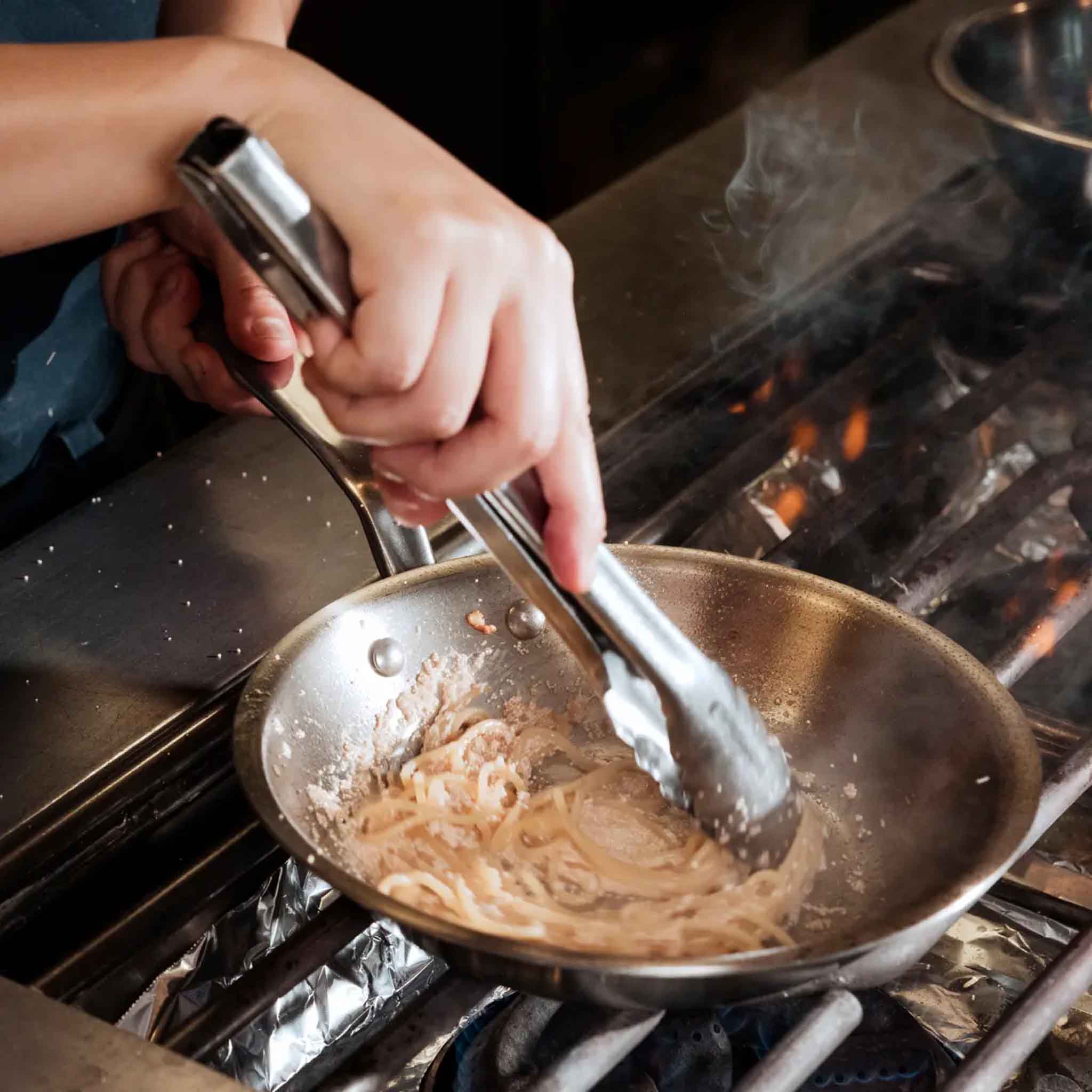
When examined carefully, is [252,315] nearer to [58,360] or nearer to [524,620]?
[524,620]

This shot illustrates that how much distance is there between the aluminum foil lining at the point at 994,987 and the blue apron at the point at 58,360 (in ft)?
A: 3.21

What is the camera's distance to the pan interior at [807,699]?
0.88 metres

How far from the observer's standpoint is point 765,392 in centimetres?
143

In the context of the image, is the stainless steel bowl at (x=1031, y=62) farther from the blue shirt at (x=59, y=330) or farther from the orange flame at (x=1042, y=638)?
the blue shirt at (x=59, y=330)

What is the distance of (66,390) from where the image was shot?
149 centimetres

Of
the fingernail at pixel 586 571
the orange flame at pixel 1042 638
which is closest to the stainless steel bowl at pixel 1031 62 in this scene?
the orange flame at pixel 1042 638

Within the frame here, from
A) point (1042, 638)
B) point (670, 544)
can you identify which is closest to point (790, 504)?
point (670, 544)

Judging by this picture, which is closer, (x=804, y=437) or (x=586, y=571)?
(x=586, y=571)

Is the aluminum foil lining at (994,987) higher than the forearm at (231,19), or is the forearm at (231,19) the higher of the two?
the forearm at (231,19)

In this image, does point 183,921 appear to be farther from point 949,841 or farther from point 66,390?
point 66,390

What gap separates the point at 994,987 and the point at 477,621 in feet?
1.43


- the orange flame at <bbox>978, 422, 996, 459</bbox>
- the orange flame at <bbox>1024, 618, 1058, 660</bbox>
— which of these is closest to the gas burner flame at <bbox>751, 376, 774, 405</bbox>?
the orange flame at <bbox>978, 422, 996, 459</bbox>

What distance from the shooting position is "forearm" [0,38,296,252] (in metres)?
0.81

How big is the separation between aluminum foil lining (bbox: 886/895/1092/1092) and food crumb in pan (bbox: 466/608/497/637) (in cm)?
37
